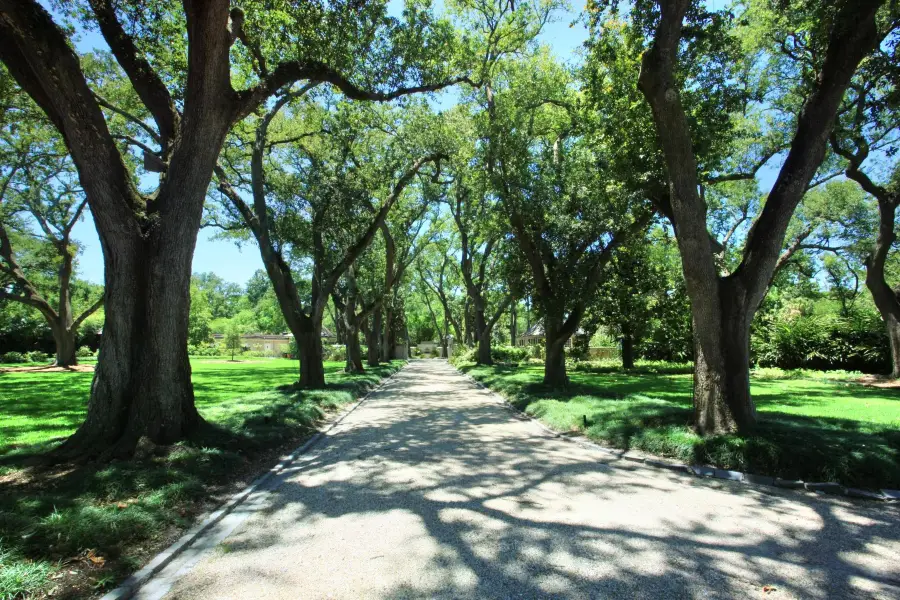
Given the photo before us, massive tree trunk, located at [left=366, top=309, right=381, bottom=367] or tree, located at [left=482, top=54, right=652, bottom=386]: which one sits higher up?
tree, located at [left=482, top=54, right=652, bottom=386]

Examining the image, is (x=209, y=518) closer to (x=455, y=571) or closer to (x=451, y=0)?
(x=455, y=571)

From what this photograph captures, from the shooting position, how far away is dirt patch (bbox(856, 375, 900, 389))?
1580 cm

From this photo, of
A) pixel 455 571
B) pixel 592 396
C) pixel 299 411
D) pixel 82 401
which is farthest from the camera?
pixel 82 401

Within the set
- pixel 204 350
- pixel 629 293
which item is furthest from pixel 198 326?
pixel 629 293

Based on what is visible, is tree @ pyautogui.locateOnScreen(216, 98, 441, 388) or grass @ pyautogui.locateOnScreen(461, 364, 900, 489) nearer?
grass @ pyautogui.locateOnScreen(461, 364, 900, 489)

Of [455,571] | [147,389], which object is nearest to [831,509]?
[455,571]

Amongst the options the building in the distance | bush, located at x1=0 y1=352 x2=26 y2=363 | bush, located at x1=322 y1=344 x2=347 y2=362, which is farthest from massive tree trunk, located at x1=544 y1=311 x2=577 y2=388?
the building in the distance

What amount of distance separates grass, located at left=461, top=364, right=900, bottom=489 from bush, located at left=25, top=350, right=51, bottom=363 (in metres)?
36.6

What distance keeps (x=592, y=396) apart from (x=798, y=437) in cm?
537

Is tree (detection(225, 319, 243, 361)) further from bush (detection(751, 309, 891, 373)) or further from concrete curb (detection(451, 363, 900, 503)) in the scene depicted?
concrete curb (detection(451, 363, 900, 503))

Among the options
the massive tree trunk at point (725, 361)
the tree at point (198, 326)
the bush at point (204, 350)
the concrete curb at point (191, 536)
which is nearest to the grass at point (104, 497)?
the concrete curb at point (191, 536)

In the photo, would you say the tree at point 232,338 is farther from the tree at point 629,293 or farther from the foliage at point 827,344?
the foliage at point 827,344

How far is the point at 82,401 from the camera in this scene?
12.5m

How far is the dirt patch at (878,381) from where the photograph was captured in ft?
51.8
